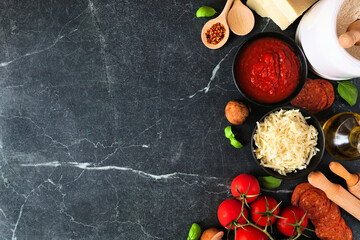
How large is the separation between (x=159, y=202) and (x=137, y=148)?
284 mm

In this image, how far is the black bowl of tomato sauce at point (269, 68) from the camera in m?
1.30

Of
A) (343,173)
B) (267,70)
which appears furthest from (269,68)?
(343,173)

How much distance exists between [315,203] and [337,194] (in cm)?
11

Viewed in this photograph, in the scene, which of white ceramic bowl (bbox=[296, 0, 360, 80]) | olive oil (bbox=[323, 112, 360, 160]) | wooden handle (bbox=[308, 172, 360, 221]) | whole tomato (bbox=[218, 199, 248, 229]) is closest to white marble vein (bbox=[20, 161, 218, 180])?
whole tomato (bbox=[218, 199, 248, 229])

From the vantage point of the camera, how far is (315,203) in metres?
1.39

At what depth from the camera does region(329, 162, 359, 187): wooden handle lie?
1.36 meters

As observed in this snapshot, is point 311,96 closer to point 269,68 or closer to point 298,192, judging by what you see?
point 269,68

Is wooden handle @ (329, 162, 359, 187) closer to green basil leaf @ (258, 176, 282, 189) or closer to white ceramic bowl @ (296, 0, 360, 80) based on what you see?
green basil leaf @ (258, 176, 282, 189)

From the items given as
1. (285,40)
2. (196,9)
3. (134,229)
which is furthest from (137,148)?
(285,40)

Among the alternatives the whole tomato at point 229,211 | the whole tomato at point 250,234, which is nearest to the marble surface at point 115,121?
the whole tomato at point 229,211

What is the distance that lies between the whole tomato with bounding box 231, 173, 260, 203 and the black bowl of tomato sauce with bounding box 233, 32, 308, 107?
0.34 m

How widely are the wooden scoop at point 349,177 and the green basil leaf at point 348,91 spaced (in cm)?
31

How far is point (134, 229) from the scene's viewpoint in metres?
1.49

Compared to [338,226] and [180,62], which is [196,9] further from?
[338,226]
